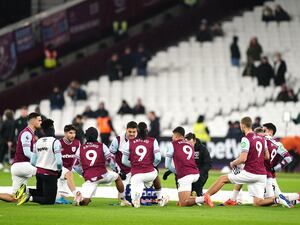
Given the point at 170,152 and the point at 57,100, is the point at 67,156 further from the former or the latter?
the point at 57,100

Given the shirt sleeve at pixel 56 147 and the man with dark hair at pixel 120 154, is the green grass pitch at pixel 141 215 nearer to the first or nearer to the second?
the man with dark hair at pixel 120 154

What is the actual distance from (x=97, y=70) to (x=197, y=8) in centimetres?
594

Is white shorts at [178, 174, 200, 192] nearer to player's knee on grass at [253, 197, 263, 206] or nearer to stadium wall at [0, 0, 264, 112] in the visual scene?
player's knee on grass at [253, 197, 263, 206]

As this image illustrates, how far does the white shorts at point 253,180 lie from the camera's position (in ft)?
68.1

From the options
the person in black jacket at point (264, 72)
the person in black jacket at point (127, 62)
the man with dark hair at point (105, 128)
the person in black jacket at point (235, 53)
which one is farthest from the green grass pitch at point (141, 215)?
the person in black jacket at point (235, 53)

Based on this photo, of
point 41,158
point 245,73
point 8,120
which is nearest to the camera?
point 41,158

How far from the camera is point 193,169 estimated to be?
2102 cm

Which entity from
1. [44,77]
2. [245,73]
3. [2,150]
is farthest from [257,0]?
[2,150]

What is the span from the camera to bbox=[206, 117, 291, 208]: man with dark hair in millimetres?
20734

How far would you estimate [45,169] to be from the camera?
67.2 ft

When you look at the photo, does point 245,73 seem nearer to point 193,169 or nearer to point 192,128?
point 192,128

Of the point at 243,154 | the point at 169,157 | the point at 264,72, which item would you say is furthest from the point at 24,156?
the point at 264,72

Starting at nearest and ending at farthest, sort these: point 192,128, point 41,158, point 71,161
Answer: point 41,158 → point 71,161 → point 192,128

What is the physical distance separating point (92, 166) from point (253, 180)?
318 cm
